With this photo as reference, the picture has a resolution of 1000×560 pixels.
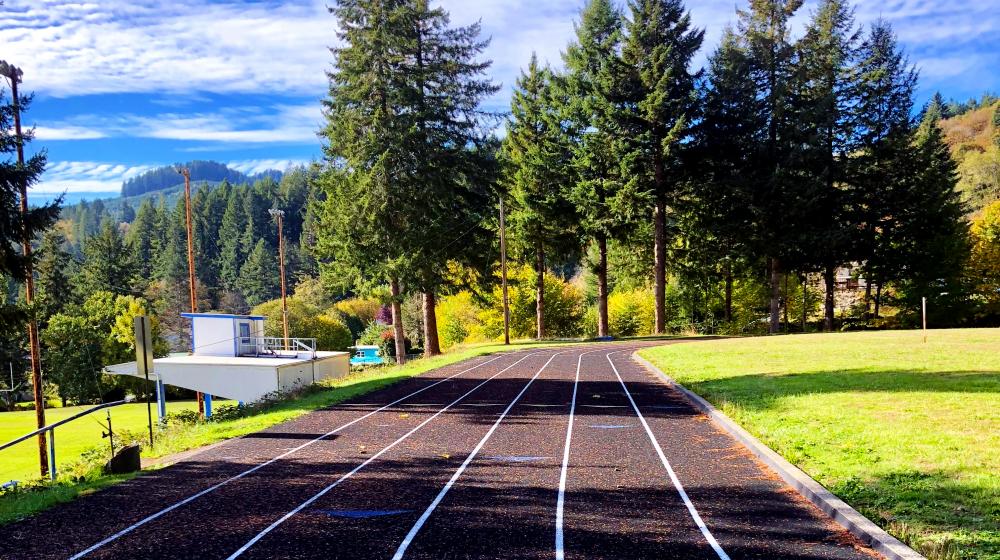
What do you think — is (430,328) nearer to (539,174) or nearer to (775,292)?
(539,174)

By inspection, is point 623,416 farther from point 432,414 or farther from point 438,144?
point 438,144

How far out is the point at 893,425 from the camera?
10594 mm

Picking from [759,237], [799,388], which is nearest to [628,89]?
[759,237]

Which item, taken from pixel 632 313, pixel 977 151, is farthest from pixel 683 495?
pixel 977 151

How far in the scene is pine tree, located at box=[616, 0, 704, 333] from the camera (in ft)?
130

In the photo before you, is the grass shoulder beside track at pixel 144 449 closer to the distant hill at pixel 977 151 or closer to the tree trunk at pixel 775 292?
the tree trunk at pixel 775 292

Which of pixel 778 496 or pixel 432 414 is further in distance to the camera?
pixel 432 414

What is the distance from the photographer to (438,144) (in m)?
32.3

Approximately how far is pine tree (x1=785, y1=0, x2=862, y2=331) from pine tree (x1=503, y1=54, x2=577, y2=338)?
14.5m

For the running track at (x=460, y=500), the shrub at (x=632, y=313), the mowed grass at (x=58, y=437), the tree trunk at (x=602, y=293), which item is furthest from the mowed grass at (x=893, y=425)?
the shrub at (x=632, y=313)

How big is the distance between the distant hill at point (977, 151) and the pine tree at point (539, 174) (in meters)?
33.5

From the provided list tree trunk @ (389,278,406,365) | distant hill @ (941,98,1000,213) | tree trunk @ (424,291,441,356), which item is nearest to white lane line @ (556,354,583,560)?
tree trunk @ (389,278,406,365)

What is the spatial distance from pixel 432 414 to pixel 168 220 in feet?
470

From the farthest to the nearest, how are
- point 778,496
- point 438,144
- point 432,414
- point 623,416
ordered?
point 438,144
point 432,414
point 623,416
point 778,496
